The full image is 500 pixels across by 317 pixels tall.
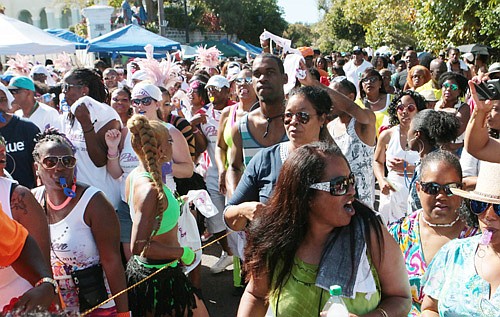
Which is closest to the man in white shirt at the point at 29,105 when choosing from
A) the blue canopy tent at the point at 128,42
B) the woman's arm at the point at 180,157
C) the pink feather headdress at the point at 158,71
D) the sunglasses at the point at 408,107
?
the pink feather headdress at the point at 158,71

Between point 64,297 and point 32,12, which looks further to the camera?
point 32,12

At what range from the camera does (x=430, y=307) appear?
2.75m

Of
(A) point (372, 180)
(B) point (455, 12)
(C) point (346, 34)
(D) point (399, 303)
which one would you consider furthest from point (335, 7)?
(D) point (399, 303)

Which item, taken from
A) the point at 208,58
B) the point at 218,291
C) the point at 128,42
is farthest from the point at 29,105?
the point at 128,42

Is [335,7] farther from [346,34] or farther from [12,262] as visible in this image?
[12,262]

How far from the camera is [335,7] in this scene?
46.0m

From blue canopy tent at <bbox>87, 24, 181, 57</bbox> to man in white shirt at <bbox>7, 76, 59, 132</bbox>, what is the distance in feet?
41.6

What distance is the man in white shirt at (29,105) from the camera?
5836mm

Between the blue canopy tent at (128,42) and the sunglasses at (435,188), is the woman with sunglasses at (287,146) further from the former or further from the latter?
the blue canopy tent at (128,42)

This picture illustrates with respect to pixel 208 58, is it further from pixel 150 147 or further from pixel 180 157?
pixel 150 147

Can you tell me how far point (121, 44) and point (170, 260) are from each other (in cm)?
1593

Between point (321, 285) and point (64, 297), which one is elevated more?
point (321, 285)

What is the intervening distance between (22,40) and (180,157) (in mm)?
9782

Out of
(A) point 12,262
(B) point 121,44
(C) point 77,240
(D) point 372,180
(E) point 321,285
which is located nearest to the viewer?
(E) point 321,285
